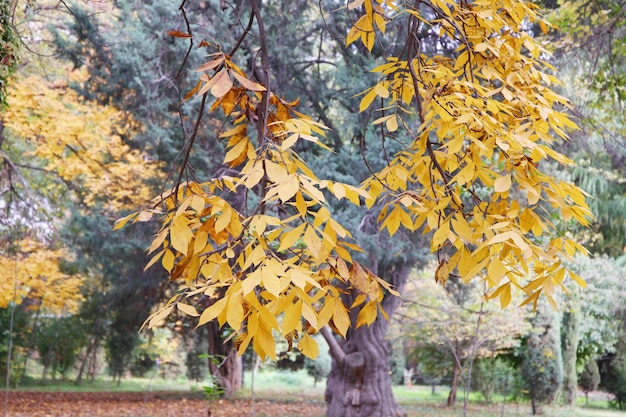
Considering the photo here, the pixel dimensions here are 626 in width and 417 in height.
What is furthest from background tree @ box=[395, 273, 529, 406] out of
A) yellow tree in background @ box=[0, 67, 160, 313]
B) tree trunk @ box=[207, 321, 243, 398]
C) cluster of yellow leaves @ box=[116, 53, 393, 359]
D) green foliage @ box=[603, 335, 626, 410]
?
cluster of yellow leaves @ box=[116, 53, 393, 359]

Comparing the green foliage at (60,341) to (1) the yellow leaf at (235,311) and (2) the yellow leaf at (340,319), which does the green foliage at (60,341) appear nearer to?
(2) the yellow leaf at (340,319)

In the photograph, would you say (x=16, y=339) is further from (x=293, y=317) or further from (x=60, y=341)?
(x=293, y=317)

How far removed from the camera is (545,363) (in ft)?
46.6

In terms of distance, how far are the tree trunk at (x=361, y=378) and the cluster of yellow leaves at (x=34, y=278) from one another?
191 inches

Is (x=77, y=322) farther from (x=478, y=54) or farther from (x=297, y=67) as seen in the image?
(x=478, y=54)

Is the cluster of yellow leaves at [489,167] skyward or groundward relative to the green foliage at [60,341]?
skyward

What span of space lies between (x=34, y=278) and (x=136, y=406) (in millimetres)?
3120

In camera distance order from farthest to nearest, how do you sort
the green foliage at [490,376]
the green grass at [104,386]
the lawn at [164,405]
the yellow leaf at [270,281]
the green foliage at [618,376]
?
the green foliage at [618,376] < the green grass at [104,386] < the green foliage at [490,376] < the lawn at [164,405] < the yellow leaf at [270,281]

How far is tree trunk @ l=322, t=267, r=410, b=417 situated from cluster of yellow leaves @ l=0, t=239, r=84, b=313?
16.0 feet

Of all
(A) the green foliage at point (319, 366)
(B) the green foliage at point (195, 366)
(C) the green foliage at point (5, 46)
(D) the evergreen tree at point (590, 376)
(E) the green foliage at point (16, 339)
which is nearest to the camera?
(C) the green foliage at point (5, 46)

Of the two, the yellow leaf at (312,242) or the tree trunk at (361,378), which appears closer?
the yellow leaf at (312,242)

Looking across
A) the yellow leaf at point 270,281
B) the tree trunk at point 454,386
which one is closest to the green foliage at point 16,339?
the tree trunk at point 454,386

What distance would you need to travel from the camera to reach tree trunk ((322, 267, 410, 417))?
10.0 meters

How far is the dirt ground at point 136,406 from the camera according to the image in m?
10.6
